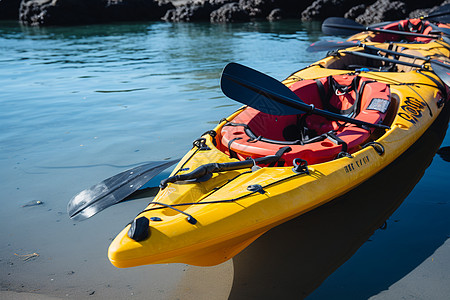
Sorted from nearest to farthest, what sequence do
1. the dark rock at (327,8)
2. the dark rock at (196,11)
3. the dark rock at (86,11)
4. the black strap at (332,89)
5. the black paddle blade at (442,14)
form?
the black strap at (332,89) → the black paddle blade at (442,14) → the dark rock at (327,8) → the dark rock at (86,11) → the dark rock at (196,11)

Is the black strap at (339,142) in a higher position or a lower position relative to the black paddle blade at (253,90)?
lower

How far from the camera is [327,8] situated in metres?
18.3

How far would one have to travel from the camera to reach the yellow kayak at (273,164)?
Answer: 8.28 feet

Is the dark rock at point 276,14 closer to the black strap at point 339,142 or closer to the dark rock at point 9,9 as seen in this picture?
the dark rock at point 9,9

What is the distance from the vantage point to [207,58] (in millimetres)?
10695

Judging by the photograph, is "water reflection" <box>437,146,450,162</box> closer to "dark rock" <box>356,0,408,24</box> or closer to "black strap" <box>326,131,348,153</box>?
"black strap" <box>326,131,348,153</box>

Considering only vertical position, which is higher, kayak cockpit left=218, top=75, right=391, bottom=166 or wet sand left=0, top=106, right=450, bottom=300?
kayak cockpit left=218, top=75, right=391, bottom=166

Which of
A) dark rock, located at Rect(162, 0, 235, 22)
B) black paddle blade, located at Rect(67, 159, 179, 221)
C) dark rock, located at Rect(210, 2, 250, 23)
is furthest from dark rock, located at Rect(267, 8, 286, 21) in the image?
black paddle blade, located at Rect(67, 159, 179, 221)

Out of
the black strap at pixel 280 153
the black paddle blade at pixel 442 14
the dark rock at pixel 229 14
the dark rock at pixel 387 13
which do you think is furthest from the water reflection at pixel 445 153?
the dark rock at pixel 229 14

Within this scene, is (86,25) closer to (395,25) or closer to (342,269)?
(395,25)

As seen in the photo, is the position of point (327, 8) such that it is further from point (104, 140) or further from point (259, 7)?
point (104, 140)

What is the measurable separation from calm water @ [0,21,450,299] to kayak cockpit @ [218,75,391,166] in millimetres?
791

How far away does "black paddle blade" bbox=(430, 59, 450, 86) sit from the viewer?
4.86 m

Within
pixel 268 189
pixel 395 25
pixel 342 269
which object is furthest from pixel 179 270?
pixel 395 25
